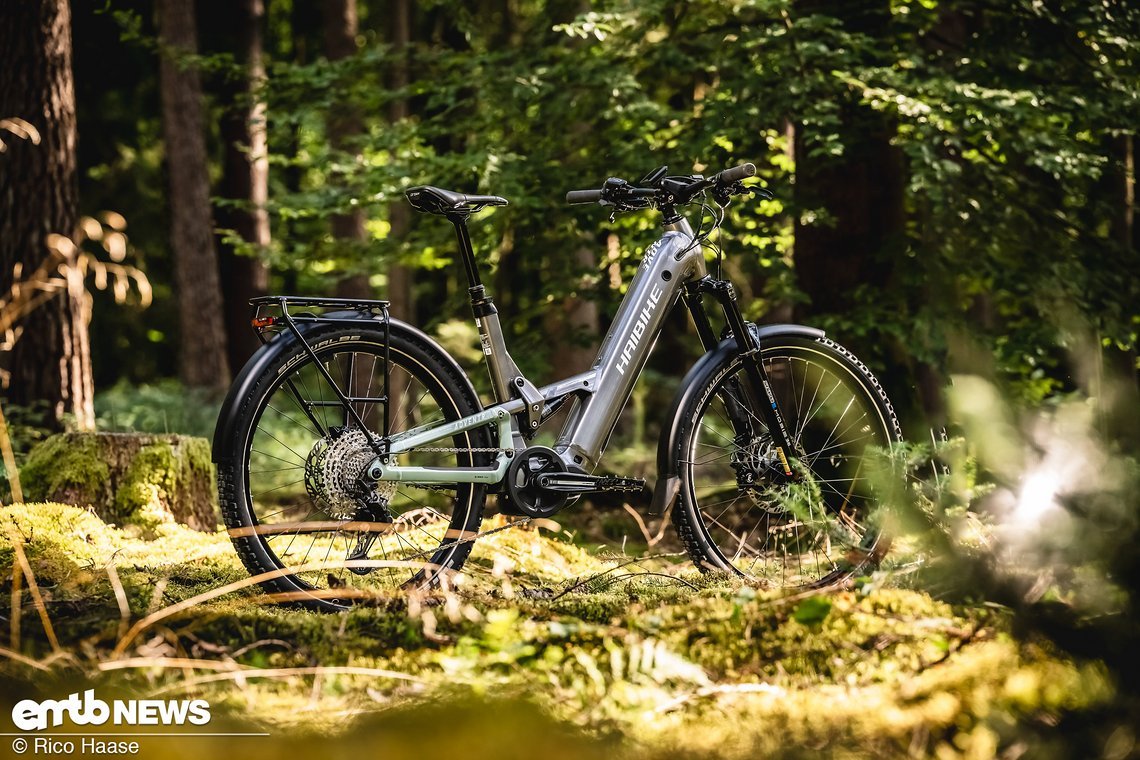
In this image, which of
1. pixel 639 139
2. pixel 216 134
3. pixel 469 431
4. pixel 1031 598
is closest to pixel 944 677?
pixel 1031 598

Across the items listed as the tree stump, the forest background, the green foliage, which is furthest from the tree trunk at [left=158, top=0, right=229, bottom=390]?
the tree stump

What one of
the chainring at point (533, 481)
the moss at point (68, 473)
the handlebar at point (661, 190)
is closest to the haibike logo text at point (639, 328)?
the handlebar at point (661, 190)

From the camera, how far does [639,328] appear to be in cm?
350

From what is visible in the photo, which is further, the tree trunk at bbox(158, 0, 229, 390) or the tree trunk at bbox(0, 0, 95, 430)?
the tree trunk at bbox(158, 0, 229, 390)

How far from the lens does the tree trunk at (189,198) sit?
10.0 m

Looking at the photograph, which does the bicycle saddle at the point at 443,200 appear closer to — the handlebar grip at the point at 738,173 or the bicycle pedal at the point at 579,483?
the handlebar grip at the point at 738,173

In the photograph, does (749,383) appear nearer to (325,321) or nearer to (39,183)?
(325,321)

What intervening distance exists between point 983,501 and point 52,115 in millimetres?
5218

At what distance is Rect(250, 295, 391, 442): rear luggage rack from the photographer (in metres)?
2.88

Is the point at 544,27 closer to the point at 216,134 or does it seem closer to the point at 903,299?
the point at 903,299

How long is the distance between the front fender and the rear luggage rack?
94cm

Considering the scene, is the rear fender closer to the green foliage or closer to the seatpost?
the seatpost

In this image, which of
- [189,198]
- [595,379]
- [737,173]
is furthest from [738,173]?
[189,198]

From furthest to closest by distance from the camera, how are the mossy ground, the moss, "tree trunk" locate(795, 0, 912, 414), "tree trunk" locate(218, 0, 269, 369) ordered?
"tree trunk" locate(218, 0, 269, 369), "tree trunk" locate(795, 0, 912, 414), the moss, the mossy ground
